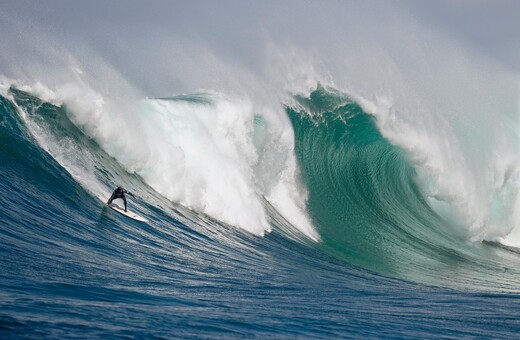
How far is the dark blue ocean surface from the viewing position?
5410 mm

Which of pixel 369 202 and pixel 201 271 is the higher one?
pixel 369 202

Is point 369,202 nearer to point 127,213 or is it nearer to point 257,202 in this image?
point 257,202

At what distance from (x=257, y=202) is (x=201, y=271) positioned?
5.79 meters

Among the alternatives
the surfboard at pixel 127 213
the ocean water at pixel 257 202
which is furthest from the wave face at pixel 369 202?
the surfboard at pixel 127 213

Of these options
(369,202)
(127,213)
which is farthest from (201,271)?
(369,202)

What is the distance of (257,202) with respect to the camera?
1413cm

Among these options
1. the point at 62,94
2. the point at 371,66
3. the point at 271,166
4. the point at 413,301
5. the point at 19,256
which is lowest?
the point at 19,256

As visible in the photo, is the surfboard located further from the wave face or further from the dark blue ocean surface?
the wave face

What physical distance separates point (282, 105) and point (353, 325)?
1267 cm

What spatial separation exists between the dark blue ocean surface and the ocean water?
0.12 feet

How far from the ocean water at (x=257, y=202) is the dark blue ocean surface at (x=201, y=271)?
37 mm

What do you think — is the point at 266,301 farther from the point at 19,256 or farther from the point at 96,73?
the point at 96,73

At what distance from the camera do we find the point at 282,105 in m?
18.3

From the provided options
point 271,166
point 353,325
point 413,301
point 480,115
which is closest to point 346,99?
point 271,166
